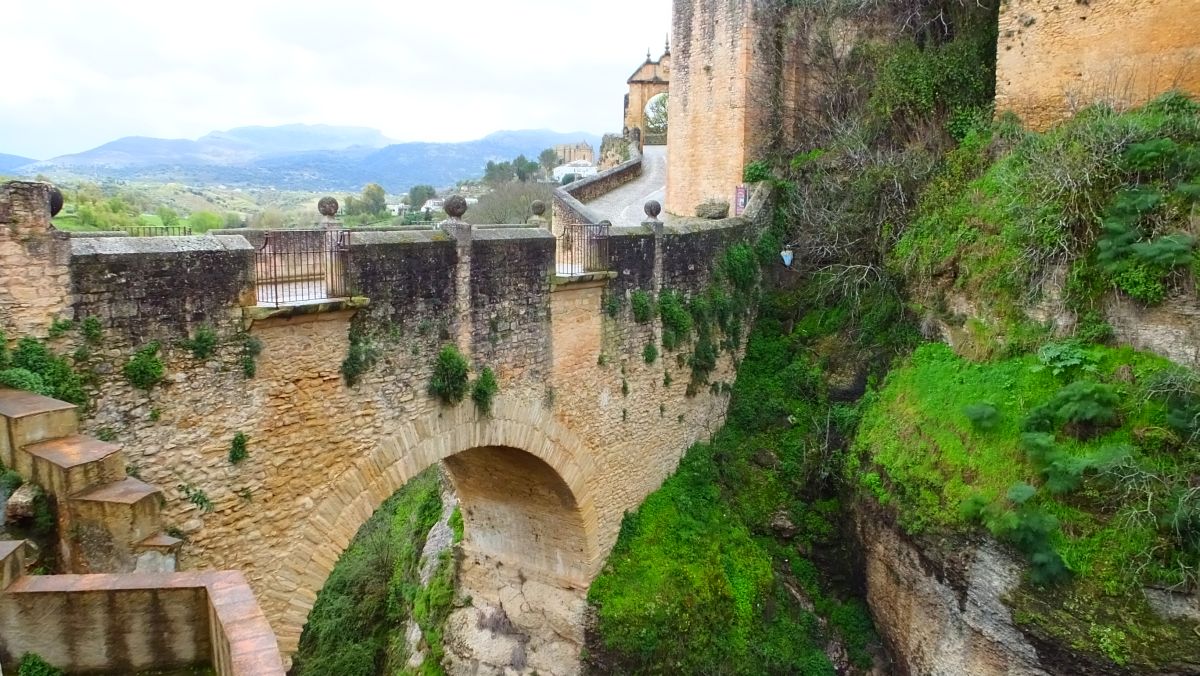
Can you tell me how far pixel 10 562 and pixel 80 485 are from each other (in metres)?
1.14

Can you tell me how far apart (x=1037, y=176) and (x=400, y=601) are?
12.8 m

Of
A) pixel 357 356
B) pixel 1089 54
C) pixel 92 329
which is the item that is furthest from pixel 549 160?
pixel 92 329

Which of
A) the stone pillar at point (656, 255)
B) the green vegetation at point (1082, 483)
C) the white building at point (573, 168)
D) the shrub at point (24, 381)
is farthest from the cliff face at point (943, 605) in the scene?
the white building at point (573, 168)

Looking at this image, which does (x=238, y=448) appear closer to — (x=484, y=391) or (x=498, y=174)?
(x=484, y=391)

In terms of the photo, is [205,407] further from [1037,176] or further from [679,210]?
[679,210]

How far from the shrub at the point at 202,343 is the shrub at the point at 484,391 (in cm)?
310

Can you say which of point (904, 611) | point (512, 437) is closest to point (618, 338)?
point (512, 437)

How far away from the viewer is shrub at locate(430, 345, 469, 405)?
821cm

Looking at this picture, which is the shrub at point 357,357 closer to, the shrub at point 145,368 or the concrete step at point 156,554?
the shrub at point 145,368

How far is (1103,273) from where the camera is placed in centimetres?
938

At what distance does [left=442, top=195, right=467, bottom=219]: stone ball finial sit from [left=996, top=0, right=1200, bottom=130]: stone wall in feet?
33.2

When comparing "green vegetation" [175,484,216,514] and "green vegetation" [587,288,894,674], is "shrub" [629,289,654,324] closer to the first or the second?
"green vegetation" [587,288,894,674]

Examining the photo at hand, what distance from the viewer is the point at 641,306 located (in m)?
11.3

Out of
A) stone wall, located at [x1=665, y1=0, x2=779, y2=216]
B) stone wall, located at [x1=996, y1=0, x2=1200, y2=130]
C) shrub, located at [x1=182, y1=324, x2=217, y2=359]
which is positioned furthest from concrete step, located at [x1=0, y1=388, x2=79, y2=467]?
stone wall, located at [x1=996, y1=0, x2=1200, y2=130]
